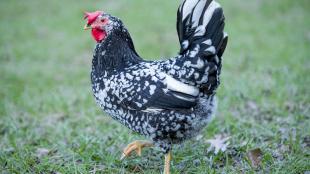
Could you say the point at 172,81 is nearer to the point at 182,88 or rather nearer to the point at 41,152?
the point at 182,88

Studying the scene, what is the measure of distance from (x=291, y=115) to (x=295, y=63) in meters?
2.17

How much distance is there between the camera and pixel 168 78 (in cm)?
341

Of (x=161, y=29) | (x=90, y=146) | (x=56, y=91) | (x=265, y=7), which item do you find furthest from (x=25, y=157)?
(x=265, y=7)

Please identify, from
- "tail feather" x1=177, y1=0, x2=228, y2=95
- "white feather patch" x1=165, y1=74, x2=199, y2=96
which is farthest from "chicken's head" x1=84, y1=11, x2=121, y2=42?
"white feather patch" x1=165, y1=74, x2=199, y2=96

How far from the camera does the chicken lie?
10.8ft

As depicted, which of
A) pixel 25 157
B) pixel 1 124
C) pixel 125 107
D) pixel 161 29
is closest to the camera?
pixel 125 107

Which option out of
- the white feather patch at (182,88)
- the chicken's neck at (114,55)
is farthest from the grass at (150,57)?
the chicken's neck at (114,55)

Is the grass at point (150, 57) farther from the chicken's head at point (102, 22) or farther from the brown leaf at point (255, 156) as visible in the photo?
the chicken's head at point (102, 22)

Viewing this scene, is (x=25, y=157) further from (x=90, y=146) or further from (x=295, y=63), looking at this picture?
(x=295, y=63)

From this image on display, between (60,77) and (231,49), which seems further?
(231,49)

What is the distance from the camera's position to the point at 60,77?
742cm

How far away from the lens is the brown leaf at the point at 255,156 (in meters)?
3.62

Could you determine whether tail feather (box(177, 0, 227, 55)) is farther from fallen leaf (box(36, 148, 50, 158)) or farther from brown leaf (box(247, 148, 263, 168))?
fallen leaf (box(36, 148, 50, 158))

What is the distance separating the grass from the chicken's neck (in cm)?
88
